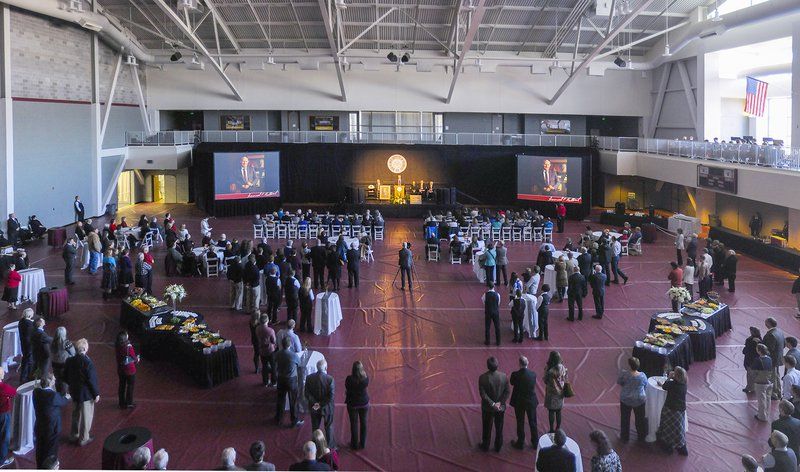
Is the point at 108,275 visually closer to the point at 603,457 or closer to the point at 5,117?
the point at 5,117

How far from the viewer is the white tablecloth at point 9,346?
11.1 metres

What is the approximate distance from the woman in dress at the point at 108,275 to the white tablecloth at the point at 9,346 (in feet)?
14.6

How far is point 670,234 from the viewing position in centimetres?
2670

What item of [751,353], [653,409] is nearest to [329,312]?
[653,409]

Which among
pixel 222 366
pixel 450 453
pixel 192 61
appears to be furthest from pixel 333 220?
pixel 450 453

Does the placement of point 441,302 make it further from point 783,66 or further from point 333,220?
point 783,66

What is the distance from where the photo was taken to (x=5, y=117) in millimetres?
23250

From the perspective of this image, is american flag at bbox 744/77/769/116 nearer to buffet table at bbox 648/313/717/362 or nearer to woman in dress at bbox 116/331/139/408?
buffet table at bbox 648/313/717/362

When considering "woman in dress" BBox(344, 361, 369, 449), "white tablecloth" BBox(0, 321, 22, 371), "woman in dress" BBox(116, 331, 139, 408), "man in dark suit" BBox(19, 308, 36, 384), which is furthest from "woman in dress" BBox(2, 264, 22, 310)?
"woman in dress" BBox(344, 361, 369, 449)

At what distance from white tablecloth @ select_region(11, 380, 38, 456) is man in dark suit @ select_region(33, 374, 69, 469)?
835 mm

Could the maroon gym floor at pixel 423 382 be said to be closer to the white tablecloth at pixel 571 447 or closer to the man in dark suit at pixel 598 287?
the man in dark suit at pixel 598 287

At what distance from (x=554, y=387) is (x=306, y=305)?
593cm

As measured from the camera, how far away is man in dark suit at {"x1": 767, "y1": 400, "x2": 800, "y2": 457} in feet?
23.0

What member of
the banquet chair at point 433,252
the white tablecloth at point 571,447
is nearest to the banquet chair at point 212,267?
the banquet chair at point 433,252
